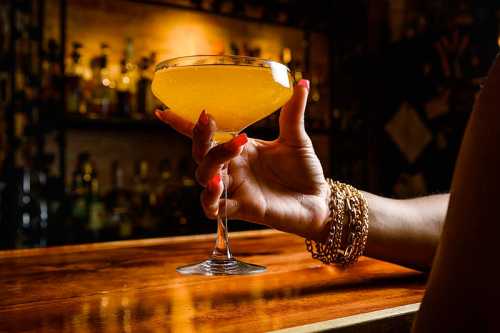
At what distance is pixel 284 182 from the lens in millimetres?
1073

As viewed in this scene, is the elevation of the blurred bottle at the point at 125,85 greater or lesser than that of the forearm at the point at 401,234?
greater

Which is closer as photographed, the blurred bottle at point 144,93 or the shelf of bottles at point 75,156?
the shelf of bottles at point 75,156

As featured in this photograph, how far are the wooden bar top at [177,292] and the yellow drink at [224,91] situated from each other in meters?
0.30

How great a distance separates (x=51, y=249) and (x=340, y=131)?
2.97 metres

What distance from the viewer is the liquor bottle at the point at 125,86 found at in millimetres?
3037

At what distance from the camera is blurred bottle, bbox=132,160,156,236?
3082mm

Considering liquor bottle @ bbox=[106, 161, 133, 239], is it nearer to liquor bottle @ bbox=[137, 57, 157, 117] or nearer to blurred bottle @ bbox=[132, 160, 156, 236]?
blurred bottle @ bbox=[132, 160, 156, 236]

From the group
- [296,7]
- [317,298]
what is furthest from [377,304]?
[296,7]

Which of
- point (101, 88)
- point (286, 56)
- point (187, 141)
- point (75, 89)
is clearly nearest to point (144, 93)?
point (101, 88)

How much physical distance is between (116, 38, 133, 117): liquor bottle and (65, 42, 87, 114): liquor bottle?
0.19 metres

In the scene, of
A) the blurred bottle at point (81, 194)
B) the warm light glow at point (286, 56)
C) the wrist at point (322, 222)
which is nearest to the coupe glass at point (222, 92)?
the wrist at point (322, 222)

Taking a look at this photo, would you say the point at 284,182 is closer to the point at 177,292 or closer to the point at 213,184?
the point at 213,184

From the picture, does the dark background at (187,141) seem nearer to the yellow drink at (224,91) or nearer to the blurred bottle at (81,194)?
the blurred bottle at (81,194)

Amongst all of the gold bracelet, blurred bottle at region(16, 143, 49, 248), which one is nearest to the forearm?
the gold bracelet
